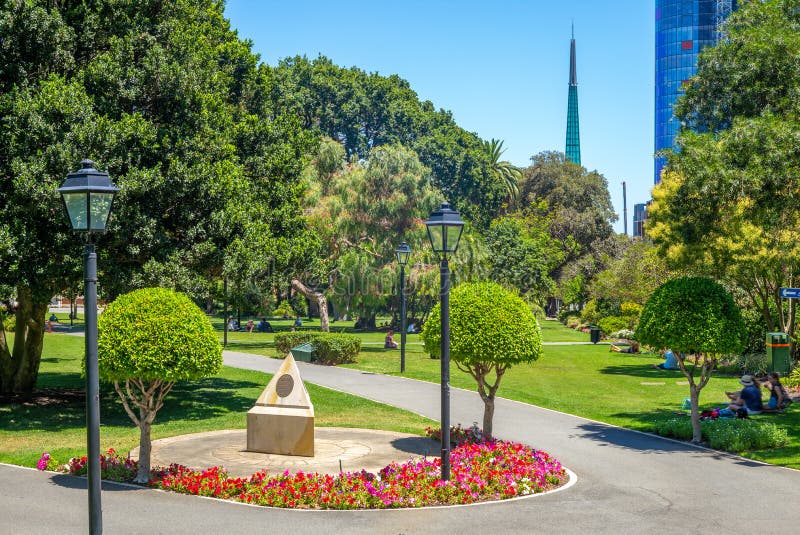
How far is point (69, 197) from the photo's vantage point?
9.45 meters

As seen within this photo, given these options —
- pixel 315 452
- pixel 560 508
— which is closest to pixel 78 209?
pixel 560 508

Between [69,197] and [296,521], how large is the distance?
5724mm

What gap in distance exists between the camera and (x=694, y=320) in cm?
1783

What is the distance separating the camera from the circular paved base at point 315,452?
15688mm

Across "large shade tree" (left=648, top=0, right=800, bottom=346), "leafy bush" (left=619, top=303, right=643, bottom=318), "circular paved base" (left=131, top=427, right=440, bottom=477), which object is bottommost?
"circular paved base" (left=131, top=427, right=440, bottom=477)

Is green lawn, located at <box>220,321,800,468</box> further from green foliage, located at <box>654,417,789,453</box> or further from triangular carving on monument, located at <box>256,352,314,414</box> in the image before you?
triangular carving on monument, located at <box>256,352,314,414</box>

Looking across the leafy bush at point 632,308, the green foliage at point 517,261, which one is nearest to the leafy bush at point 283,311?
the green foliage at point 517,261

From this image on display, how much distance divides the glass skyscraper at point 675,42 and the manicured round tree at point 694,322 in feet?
482

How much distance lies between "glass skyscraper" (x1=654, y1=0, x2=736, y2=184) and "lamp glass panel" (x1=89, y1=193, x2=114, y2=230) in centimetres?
15798

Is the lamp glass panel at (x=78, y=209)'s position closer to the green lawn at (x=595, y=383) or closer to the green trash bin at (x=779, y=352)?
the green lawn at (x=595, y=383)

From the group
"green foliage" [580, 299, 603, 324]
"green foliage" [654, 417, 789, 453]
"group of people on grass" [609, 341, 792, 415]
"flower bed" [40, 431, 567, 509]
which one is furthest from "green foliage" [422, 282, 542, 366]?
"green foliage" [580, 299, 603, 324]

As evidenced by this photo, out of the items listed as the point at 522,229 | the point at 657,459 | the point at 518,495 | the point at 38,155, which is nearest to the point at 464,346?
the point at 518,495

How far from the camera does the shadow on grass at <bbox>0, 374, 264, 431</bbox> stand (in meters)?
21.2

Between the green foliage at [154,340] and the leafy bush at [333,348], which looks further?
the leafy bush at [333,348]
